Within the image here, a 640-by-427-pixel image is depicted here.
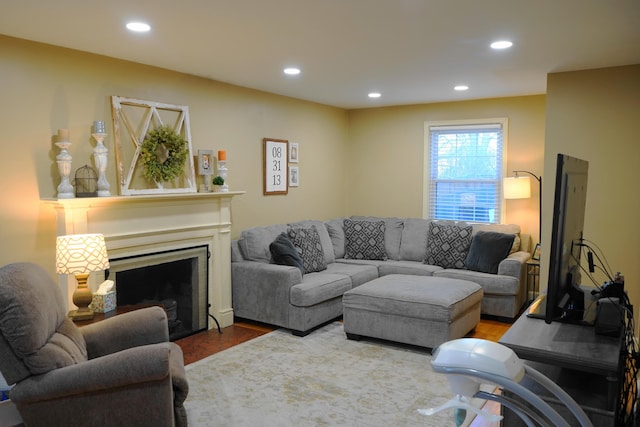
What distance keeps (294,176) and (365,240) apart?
1.14 m

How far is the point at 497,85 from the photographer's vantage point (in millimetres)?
5094

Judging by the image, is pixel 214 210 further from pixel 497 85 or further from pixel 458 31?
pixel 497 85

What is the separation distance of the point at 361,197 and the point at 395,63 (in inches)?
122

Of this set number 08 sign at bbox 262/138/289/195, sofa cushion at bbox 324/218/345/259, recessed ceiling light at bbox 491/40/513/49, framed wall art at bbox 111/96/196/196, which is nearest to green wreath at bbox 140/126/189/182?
framed wall art at bbox 111/96/196/196

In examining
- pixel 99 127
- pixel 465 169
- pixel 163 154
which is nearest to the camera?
pixel 99 127

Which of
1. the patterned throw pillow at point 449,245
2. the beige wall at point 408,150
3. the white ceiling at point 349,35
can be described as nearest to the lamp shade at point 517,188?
the beige wall at point 408,150

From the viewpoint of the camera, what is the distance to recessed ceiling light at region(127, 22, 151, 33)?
3.02 meters

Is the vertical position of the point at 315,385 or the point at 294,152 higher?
the point at 294,152

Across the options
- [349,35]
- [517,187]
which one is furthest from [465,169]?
[349,35]

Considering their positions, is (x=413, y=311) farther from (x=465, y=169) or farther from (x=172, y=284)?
(x=465, y=169)

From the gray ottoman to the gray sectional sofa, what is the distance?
0.42 m

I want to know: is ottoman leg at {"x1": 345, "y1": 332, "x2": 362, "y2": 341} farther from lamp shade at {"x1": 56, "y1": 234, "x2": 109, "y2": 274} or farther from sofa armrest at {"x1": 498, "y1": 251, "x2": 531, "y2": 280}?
lamp shade at {"x1": 56, "y1": 234, "x2": 109, "y2": 274}

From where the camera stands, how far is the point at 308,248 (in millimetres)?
5199

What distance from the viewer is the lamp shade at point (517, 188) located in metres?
5.47
